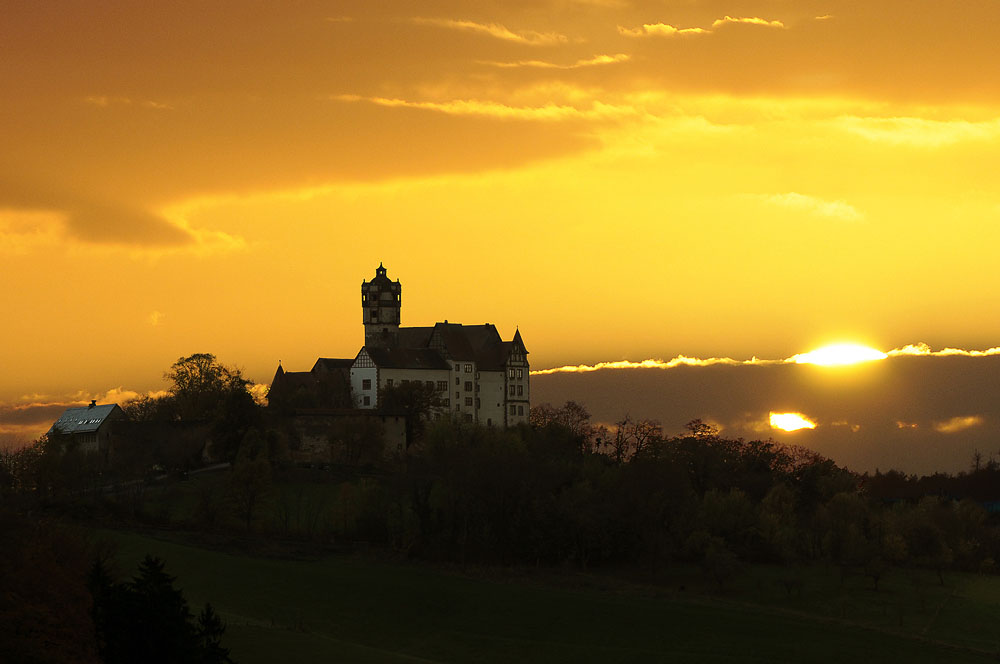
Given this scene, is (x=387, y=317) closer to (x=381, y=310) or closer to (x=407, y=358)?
(x=381, y=310)

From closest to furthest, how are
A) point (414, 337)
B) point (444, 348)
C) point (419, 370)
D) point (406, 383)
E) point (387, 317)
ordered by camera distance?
1. point (406, 383)
2. point (419, 370)
3. point (444, 348)
4. point (414, 337)
5. point (387, 317)

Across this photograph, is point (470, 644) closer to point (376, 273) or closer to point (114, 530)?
point (114, 530)

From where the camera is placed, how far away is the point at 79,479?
99.6m

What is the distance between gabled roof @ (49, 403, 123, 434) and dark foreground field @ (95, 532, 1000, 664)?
51.4m

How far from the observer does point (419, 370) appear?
144 m

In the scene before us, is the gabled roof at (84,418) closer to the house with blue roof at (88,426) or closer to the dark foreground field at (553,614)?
the house with blue roof at (88,426)

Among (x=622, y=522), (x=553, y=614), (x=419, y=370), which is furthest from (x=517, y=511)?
(x=419, y=370)

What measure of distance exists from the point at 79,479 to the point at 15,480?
15.7 feet

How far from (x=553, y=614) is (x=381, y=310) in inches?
3640

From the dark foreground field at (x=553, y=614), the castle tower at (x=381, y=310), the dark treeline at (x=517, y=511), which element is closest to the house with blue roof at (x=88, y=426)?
the dark treeline at (x=517, y=511)

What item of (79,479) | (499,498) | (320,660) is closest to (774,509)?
(499,498)

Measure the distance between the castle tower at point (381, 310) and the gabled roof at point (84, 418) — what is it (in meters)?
34.3

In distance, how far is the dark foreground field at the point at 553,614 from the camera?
60094 mm

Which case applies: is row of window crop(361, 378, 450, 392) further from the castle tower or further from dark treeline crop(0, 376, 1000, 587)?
dark treeline crop(0, 376, 1000, 587)
